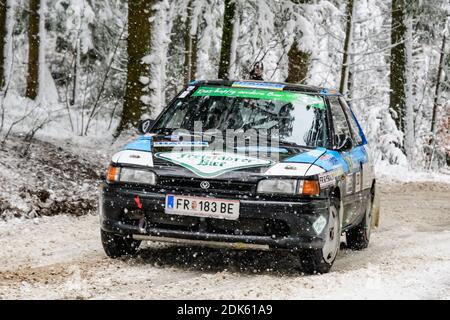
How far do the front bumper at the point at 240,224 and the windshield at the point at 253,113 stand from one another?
3.37ft

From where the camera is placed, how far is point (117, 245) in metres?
7.34

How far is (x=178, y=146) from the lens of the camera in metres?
7.09

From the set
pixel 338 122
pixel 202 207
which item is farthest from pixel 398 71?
pixel 202 207

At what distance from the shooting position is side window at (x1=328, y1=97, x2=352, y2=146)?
7.62 m

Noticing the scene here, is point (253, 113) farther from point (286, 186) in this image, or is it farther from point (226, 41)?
point (226, 41)

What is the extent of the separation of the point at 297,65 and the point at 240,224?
1171cm

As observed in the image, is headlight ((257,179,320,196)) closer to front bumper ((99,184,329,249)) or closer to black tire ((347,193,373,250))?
front bumper ((99,184,329,249))

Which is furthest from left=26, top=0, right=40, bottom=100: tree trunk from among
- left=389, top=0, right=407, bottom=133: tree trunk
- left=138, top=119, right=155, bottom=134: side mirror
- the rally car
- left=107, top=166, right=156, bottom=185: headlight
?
left=107, top=166, right=156, bottom=185: headlight

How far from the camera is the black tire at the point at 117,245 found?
7262 mm

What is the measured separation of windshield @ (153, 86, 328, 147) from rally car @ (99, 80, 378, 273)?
13mm

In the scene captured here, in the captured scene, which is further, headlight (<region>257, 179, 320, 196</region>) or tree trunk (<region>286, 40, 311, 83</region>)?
tree trunk (<region>286, 40, 311, 83</region>)

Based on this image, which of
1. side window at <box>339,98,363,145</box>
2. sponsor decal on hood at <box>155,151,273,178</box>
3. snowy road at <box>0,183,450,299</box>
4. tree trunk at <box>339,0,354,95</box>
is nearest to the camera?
snowy road at <box>0,183,450,299</box>

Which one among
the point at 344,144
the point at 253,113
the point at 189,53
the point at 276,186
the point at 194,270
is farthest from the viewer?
the point at 189,53

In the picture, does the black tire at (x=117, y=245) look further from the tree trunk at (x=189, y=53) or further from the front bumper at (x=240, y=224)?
the tree trunk at (x=189, y=53)
